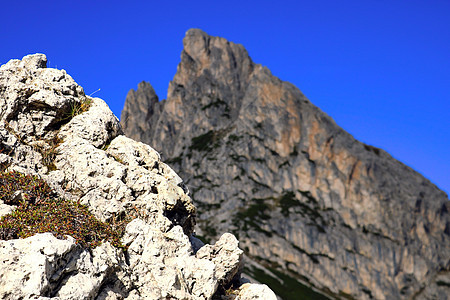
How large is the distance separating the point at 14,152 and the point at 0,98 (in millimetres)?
3354

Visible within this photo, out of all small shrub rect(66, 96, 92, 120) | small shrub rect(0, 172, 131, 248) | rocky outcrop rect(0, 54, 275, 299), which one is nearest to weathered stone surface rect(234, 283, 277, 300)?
rocky outcrop rect(0, 54, 275, 299)

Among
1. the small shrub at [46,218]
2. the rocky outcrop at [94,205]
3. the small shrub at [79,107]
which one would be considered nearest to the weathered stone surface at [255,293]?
the rocky outcrop at [94,205]

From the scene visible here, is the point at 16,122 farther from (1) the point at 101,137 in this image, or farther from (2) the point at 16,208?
(2) the point at 16,208

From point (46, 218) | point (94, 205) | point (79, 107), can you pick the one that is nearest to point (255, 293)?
point (94, 205)

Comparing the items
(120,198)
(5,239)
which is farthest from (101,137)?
(5,239)

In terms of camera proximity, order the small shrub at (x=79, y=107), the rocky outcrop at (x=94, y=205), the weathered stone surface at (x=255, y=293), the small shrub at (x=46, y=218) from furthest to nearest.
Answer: the small shrub at (x=79, y=107)
the weathered stone surface at (x=255, y=293)
the small shrub at (x=46, y=218)
the rocky outcrop at (x=94, y=205)

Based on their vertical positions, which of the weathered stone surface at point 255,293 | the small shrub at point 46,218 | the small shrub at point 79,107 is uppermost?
the small shrub at point 79,107

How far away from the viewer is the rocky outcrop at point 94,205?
1282cm

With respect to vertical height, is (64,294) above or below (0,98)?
below

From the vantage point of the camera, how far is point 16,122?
1923 centimetres

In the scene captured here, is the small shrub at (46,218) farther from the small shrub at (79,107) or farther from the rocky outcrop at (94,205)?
the small shrub at (79,107)

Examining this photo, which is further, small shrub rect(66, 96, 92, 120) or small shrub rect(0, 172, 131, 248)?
small shrub rect(66, 96, 92, 120)

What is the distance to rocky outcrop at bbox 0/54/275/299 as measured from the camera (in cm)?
1282

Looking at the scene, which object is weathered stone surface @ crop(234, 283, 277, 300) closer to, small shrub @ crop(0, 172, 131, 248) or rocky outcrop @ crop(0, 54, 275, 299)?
rocky outcrop @ crop(0, 54, 275, 299)
